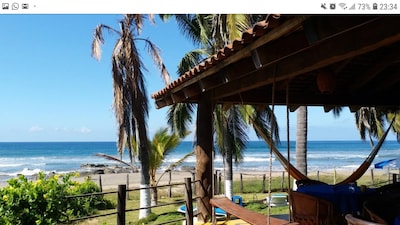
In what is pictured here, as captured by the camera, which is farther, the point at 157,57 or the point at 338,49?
the point at 157,57

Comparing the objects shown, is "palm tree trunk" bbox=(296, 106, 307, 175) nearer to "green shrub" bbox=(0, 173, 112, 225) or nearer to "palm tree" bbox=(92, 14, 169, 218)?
"palm tree" bbox=(92, 14, 169, 218)

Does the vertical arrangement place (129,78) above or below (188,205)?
above

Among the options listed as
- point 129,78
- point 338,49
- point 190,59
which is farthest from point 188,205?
point 190,59

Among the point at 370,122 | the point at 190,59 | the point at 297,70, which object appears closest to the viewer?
the point at 297,70

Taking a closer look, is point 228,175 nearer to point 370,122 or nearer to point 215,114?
point 215,114

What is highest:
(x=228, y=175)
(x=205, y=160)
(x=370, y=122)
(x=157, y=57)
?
(x=157, y=57)

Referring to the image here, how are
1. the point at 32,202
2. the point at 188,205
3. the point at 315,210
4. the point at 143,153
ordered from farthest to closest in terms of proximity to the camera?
the point at 143,153 < the point at 188,205 < the point at 32,202 < the point at 315,210

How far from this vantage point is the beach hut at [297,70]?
1.87 m

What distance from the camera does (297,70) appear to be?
108 inches

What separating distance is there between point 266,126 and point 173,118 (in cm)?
279
